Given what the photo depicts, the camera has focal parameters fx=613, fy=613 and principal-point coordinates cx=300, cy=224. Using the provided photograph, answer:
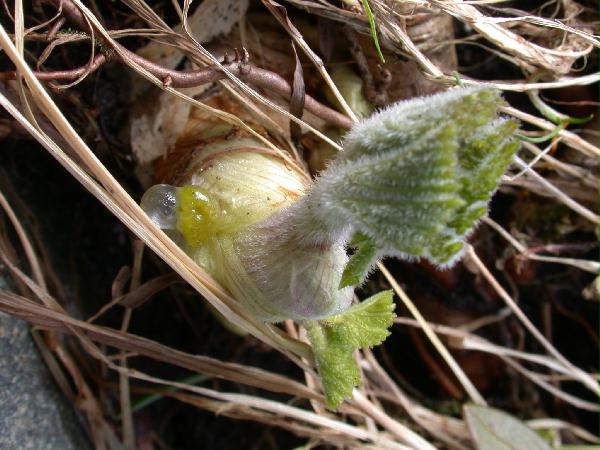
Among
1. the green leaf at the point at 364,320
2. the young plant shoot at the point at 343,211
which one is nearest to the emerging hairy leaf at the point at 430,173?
the young plant shoot at the point at 343,211

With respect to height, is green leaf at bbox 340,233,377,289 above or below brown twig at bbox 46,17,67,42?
below

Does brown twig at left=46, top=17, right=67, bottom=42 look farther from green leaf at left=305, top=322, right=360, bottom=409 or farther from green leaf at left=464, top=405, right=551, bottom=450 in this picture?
green leaf at left=464, top=405, right=551, bottom=450

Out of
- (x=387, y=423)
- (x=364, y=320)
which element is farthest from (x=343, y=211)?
(x=387, y=423)

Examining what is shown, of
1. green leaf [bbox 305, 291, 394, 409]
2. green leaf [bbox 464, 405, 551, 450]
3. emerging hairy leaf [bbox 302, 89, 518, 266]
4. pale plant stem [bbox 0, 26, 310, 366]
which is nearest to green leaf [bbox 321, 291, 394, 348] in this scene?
green leaf [bbox 305, 291, 394, 409]

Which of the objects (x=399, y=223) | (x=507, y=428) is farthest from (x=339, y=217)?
(x=507, y=428)

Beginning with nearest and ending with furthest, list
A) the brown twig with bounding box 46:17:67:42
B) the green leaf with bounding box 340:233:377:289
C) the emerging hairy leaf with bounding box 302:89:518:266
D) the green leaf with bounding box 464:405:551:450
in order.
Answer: the emerging hairy leaf with bounding box 302:89:518:266 → the green leaf with bounding box 340:233:377:289 → the brown twig with bounding box 46:17:67:42 → the green leaf with bounding box 464:405:551:450

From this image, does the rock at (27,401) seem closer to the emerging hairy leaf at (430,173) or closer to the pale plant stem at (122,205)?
the pale plant stem at (122,205)

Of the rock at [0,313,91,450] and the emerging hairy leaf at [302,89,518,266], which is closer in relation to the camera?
the emerging hairy leaf at [302,89,518,266]

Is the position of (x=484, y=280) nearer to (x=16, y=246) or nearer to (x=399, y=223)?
(x=399, y=223)
